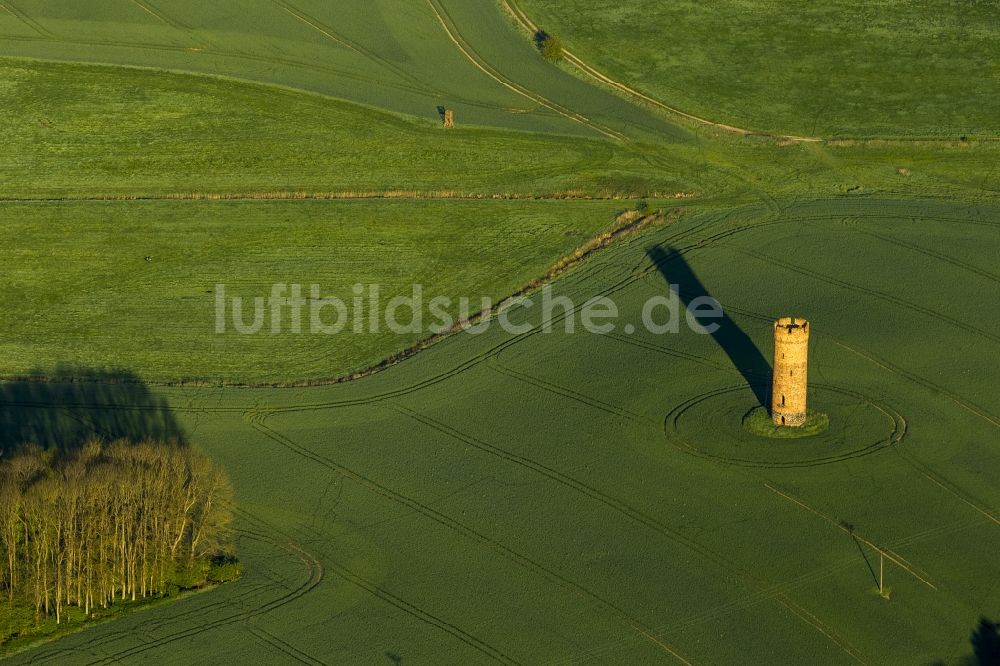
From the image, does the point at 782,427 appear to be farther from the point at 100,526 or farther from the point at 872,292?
the point at 100,526

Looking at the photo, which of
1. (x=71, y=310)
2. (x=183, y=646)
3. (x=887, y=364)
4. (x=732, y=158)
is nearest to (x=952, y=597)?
(x=887, y=364)

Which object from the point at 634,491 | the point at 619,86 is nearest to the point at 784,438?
the point at 634,491

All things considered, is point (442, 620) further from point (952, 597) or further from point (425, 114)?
point (425, 114)

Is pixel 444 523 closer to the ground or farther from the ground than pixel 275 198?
closer to the ground

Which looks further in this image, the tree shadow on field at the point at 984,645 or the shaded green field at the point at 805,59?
the shaded green field at the point at 805,59

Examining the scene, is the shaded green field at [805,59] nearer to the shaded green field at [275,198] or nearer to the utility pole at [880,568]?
the shaded green field at [275,198]

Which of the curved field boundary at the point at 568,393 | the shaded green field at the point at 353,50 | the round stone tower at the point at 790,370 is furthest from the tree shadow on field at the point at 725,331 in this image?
the shaded green field at the point at 353,50
